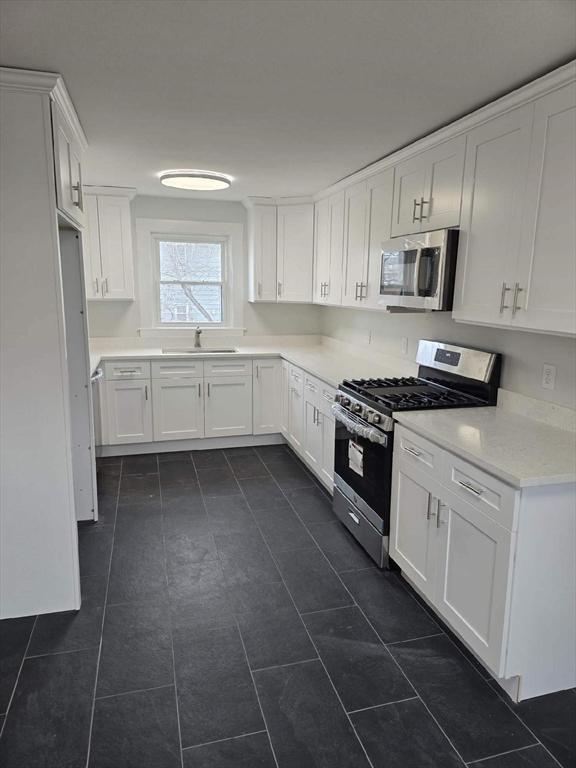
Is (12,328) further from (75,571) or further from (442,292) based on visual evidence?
(442,292)

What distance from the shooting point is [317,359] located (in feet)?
14.5

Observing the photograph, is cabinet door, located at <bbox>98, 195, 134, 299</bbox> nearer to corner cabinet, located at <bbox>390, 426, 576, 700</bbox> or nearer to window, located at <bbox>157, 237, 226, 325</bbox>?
window, located at <bbox>157, 237, 226, 325</bbox>

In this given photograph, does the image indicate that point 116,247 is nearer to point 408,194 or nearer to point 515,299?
point 408,194

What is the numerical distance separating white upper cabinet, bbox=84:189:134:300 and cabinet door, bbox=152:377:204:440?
0.92m

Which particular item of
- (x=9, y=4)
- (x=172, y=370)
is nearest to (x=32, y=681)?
(x=9, y=4)

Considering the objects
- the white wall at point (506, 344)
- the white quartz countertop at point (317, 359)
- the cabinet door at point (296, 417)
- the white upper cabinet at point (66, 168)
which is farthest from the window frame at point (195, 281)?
the white upper cabinet at point (66, 168)

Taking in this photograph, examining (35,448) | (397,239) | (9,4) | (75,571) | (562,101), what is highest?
(9,4)

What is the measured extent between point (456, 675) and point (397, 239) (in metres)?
2.30

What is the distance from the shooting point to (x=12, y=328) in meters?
2.20

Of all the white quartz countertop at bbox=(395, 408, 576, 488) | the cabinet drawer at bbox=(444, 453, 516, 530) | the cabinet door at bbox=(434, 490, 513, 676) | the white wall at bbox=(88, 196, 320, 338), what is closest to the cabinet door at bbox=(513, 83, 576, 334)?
the white quartz countertop at bbox=(395, 408, 576, 488)

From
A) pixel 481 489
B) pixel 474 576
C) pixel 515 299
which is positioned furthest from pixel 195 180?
pixel 474 576

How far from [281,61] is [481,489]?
1790mm

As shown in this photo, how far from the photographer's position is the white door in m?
3.82

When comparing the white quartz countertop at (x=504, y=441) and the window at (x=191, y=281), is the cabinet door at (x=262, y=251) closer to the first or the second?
the window at (x=191, y=281)
